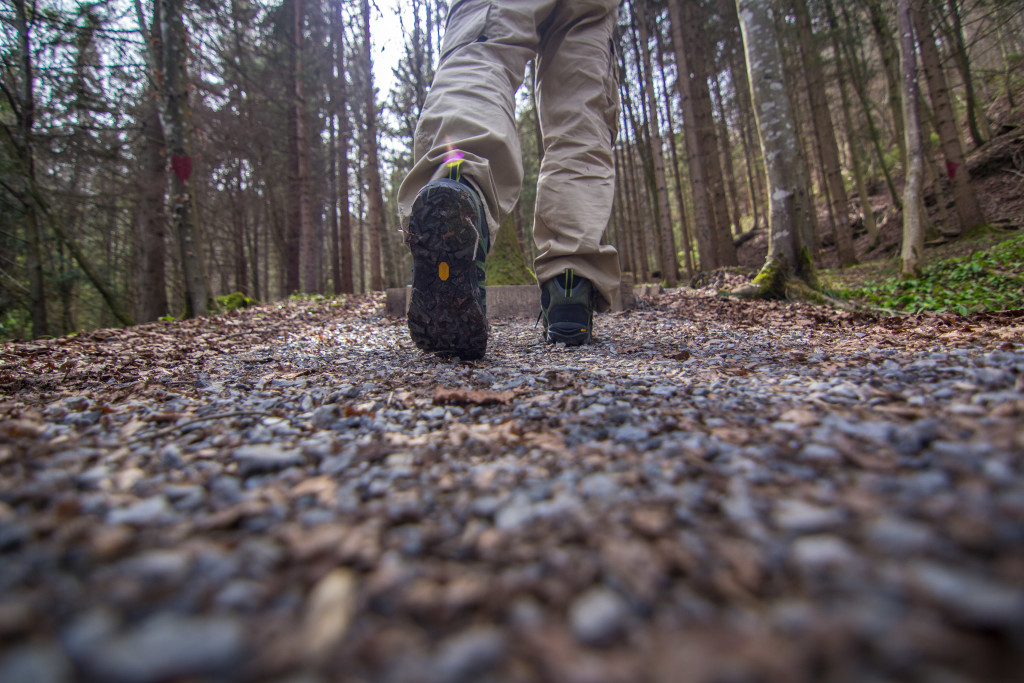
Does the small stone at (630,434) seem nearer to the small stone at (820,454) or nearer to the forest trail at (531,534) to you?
the forest trail at (531,534)

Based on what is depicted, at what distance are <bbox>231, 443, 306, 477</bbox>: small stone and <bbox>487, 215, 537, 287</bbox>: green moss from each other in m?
4.60

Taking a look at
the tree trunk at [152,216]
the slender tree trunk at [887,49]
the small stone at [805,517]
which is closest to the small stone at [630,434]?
the small stone at [805,517]

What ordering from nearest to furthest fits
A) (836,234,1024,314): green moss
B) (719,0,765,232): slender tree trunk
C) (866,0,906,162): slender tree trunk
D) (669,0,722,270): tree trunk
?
1. (836,234,1024,314): green moss
2. (669,0,722,270): tree trunk
3. (866,0,906,162): slender tree trunk
4. (719,0,765,232): slender tree trunk

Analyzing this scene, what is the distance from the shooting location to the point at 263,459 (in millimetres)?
888

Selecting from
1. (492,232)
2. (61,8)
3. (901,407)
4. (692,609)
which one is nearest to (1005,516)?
(692,609)

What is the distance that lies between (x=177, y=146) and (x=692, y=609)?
6837 millimetres

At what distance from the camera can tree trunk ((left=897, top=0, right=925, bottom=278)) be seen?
17.6ft

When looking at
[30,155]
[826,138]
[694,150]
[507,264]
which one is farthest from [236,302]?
[826,138]

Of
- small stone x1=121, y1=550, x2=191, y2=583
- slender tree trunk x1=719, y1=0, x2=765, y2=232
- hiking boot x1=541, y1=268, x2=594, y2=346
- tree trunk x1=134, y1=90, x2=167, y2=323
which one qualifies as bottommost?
small stone x1=121, y1=550, x2=191, y2=583

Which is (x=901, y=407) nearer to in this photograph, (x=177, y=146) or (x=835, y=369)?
(x=835, y=369)

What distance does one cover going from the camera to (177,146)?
5.33 metres

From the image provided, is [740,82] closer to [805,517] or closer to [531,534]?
[805,517]

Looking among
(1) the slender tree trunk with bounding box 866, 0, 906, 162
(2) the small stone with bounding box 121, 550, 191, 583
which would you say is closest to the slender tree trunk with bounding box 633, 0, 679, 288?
(1) the slender tree trunk with bounding box 866, 0, 906, 162

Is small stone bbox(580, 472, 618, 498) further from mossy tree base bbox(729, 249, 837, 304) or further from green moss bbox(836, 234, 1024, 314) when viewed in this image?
green moss bbox(836, 234, 1024, 314)
